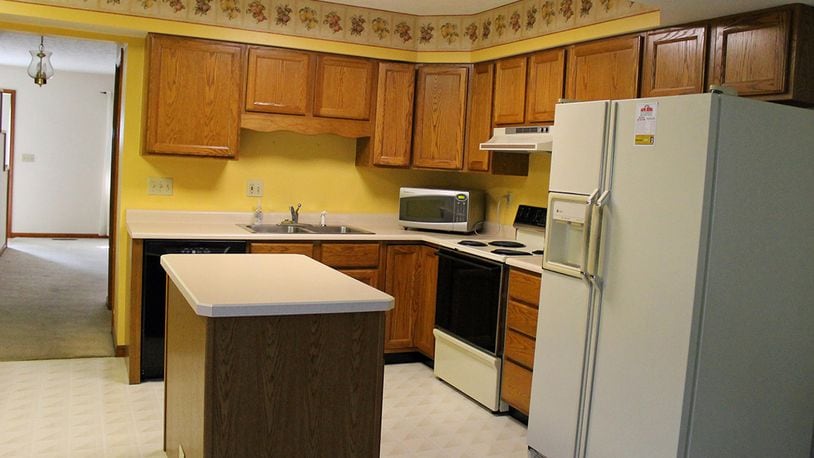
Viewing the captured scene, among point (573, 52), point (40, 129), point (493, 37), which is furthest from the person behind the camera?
point (40, 129)

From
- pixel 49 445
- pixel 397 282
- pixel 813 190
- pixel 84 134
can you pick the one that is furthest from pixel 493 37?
pixel 84 134

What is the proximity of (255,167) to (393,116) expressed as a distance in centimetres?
97

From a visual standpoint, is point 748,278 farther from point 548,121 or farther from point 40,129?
point 40,129

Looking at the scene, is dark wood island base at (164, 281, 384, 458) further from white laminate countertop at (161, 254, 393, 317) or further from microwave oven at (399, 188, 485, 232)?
microwave oven at (399, 188, 485, 232)

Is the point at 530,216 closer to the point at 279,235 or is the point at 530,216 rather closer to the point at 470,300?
the point at 470,300

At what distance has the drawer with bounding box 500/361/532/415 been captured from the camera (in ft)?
12.2

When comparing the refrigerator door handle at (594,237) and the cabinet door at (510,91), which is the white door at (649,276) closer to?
the refrigerator door handle at (594,237)

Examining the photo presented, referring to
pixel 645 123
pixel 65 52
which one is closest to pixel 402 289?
pixel 645 123

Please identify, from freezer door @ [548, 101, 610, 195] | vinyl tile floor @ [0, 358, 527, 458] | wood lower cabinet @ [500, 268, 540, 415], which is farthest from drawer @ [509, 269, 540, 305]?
vinyl tile floor @ [0, 358, 527, 458]

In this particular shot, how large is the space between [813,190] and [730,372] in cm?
78

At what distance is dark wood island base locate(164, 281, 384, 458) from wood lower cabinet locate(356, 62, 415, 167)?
262 centimetres

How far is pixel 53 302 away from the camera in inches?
238

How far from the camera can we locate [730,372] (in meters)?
2.78

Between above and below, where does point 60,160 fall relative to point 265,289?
above
